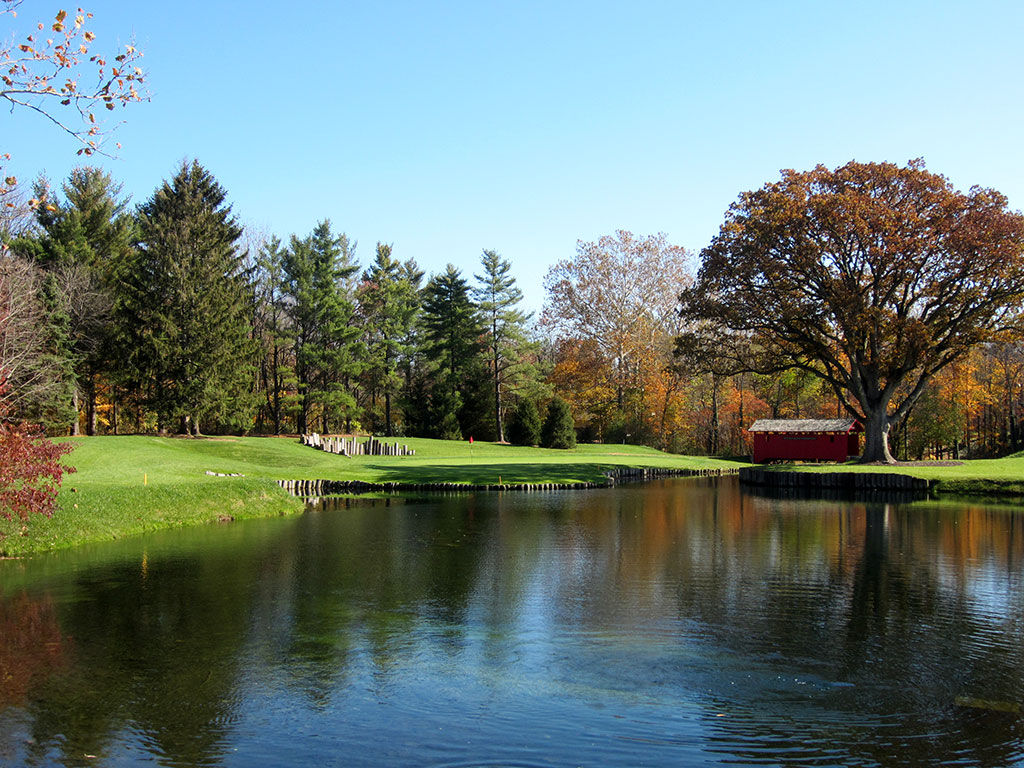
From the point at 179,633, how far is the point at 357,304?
187ft

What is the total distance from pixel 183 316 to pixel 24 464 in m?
34.6

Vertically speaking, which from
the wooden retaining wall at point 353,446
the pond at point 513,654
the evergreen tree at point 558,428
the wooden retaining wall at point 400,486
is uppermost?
the evergreen tree at point 558,428

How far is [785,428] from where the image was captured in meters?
55.1

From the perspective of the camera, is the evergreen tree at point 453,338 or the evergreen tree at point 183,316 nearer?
the evergreen tree at point 183,316

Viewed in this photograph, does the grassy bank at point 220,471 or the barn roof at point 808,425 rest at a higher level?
the barn roof at point 808,425

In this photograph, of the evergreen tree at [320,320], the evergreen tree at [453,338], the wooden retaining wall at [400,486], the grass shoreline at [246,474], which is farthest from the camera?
the evergreen tree at [453,338]

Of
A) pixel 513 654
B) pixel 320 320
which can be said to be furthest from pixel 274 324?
pixel 513 654

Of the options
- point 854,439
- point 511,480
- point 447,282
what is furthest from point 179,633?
point 447,282

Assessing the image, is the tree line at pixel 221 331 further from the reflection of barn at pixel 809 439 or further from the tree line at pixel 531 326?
the reflection of barn at pixel 809 439

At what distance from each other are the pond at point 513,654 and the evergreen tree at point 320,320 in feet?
130

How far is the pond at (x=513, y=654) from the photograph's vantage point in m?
8.20

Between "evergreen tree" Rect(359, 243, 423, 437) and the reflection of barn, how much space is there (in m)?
29.0

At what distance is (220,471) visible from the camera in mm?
33781

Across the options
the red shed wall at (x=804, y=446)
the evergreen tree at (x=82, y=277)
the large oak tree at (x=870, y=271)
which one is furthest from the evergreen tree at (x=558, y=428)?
the evergreen tree at (x=82, y=277)
